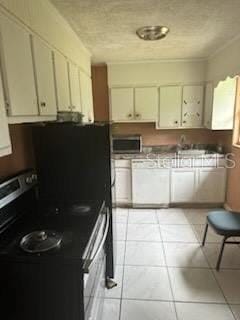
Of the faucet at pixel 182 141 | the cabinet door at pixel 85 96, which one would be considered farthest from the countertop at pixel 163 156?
the cabinet door at pixel 85 96

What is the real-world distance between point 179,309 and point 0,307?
1.34 m

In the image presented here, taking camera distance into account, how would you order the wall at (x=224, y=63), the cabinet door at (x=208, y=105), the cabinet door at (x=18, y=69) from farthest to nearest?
the cabinet door at (x=208, y=105) < the wall at (x=224, y=63) < the cabinet door at (x=18, y=69)

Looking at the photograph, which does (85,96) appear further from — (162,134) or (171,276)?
(171,276)

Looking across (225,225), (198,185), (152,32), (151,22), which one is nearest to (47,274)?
(225,225)

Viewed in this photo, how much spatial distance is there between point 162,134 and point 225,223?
6.98 ft

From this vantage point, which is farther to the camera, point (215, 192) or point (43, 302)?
point (215, 192)

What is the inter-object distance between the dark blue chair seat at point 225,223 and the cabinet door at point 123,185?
152 centimetres

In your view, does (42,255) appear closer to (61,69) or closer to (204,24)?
(61,69)

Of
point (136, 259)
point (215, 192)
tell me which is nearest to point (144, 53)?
point (215, 192)

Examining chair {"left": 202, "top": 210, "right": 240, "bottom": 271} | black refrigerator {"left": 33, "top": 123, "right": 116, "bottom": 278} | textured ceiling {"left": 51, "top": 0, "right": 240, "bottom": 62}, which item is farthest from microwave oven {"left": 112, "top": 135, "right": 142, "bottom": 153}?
black refrigerator {"left": 33, "top": 123, "right": 116, "bottom": 278}

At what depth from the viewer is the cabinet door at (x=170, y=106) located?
148 inches

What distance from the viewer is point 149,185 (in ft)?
12.2

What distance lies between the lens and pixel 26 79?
1.39m

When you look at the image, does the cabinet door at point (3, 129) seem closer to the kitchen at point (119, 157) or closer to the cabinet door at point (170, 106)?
the kitchen at point (119, 157)
